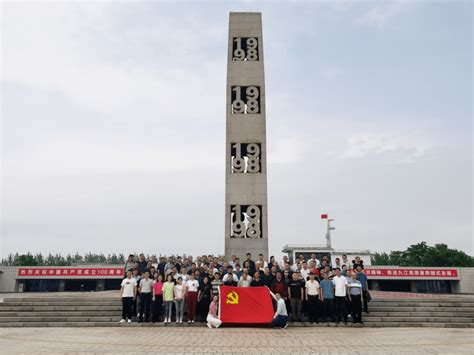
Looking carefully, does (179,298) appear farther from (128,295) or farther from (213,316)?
(128,295)

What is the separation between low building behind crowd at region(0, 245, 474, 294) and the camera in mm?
44875

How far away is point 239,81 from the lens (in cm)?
2295

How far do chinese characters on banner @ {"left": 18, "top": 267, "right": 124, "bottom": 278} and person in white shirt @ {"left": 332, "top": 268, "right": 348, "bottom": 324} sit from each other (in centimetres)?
3736

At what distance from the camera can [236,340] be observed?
9922mm

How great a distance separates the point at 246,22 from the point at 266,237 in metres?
13.4

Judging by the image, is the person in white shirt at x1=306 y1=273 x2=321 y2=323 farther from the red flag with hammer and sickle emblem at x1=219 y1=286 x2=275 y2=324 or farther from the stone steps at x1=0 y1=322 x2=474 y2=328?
the red flag with hammer and sickle emblem at x1=219 y1=286 x2=275 y2=324

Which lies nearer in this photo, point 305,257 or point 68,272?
point 305,257

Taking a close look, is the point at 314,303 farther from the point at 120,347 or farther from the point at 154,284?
the point at 120,347

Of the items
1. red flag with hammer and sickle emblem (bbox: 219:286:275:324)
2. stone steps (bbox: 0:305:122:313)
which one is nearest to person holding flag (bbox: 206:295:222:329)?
red flag with hammer and sickle emblem (bbox: 219:286:275:324)

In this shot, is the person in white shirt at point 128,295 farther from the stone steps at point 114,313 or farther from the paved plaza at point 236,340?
the paved plaza at point 236,340

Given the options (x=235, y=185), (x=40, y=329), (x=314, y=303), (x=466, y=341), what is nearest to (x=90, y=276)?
(x=235, y=185)

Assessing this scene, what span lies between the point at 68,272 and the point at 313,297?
132ft

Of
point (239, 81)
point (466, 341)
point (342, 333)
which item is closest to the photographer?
point (466, 341)

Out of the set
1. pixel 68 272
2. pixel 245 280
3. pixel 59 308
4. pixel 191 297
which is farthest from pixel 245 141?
pixel 68 272
